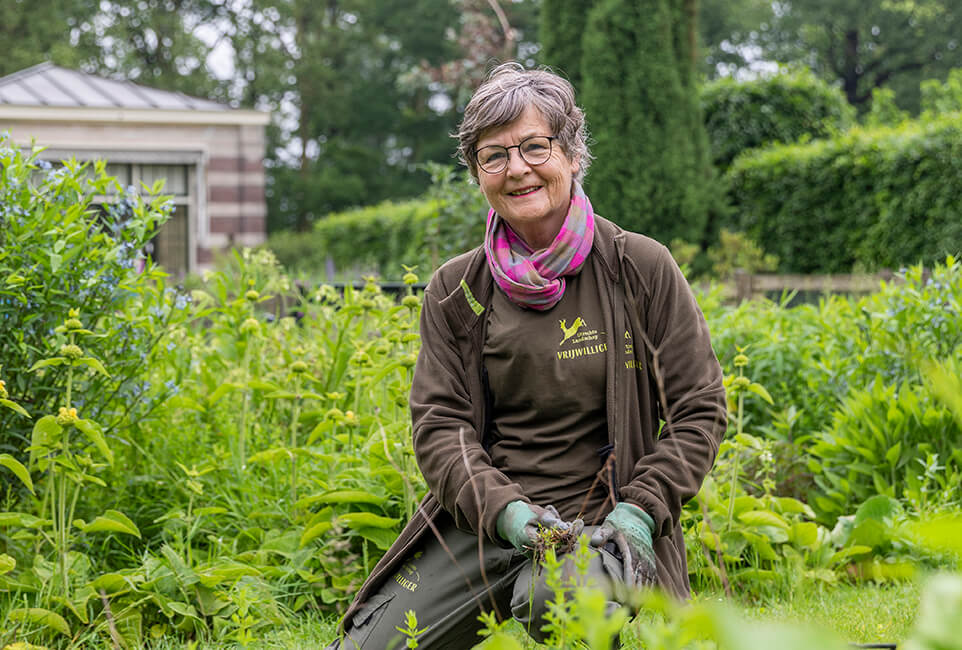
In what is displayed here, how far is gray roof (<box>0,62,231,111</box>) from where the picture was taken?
15.0 metres

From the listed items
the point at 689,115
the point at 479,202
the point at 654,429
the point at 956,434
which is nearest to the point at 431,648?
the point at 654,429

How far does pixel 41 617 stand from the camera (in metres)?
2.97

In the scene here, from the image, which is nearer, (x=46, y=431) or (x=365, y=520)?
(x=46, y=431)

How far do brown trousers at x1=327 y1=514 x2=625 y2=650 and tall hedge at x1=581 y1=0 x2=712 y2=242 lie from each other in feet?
28.3

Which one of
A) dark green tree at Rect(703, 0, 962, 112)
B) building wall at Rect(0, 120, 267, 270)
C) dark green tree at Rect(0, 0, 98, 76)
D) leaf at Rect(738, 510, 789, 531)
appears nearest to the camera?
leaf at Rect(738, 510, 789, 531)

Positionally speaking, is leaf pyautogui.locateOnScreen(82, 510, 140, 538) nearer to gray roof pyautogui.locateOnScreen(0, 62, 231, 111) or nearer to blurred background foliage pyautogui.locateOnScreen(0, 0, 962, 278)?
blurred background foliage pyautogui.locateOnScreen(0, 0, 962, 278)

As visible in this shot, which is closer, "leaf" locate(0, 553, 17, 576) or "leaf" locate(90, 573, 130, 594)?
"leaf" locate(0, 553, 17, 576)

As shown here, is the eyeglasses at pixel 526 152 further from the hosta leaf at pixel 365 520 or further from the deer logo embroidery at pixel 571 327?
the hosta leaf at pixel 365 520

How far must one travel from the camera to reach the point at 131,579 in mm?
3113

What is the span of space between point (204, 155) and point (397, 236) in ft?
13.1

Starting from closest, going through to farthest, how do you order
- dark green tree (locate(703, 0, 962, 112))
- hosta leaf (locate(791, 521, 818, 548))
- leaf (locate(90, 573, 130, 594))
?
1. leaf (locate(90, 573, 130, 594))
2. hosta leaf (locate(791, 521, 818, 548))
3. dark green tree (locate(703, 0, 962, 112))

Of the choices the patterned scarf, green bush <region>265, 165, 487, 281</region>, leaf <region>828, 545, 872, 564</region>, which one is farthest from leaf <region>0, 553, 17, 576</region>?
green bush <region>265, 165, 487, 281</region>

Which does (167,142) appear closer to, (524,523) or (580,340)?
(580,340)

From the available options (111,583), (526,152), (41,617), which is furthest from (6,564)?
(526,152)
